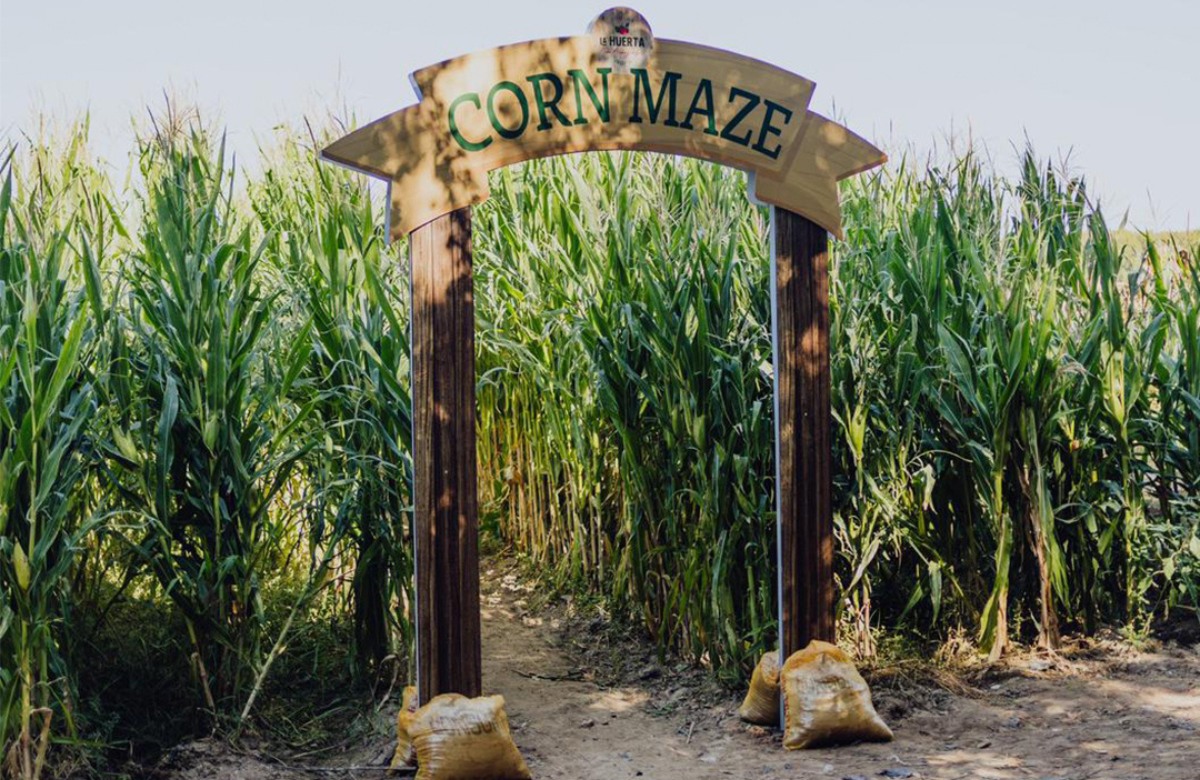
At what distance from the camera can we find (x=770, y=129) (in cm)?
522

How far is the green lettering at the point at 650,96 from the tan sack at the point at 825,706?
7.45 ft

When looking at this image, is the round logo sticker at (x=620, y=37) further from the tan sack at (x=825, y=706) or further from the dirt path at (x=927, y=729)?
the dirt path at (x=927, y=729)

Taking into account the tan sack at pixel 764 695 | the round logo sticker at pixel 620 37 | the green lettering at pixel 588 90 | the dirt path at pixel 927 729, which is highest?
the round logo sticker at pixel 620 37

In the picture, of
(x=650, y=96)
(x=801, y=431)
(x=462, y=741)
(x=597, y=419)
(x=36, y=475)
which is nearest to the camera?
(x=36, y=475)

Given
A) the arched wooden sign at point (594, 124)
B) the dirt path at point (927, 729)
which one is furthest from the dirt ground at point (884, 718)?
the arched wooden sign at point (594, 124)

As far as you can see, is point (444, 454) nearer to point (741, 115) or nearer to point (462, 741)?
point (462, 741)

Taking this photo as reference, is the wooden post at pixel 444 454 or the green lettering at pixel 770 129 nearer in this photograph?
the wooden post at pixel 444 454

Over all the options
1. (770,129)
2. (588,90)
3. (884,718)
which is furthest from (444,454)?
(884,718)

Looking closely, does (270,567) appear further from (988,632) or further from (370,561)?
(988,632)

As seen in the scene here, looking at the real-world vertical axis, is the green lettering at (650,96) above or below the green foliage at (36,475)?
above

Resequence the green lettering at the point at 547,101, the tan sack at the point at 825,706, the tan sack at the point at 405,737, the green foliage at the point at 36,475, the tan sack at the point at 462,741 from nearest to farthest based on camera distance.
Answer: the green foliage at the point at 36,475
the tan sack at the point at 462,741
the tan sack at the point at 405,737
the green lettering at the point at 547,101
the tan sack at the point at 825,706

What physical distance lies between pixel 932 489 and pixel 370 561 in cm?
251

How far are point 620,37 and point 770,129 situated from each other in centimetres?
73

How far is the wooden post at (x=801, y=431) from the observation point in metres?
5.21
